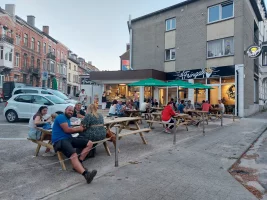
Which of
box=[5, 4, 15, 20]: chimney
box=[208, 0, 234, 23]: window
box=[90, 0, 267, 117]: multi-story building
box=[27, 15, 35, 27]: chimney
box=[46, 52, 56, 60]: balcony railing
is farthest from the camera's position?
box=[46, 52, 56, 60]: balcony railing

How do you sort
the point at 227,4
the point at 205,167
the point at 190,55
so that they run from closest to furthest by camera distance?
the point at 205,167
the point at 227,4
the point at 190,55

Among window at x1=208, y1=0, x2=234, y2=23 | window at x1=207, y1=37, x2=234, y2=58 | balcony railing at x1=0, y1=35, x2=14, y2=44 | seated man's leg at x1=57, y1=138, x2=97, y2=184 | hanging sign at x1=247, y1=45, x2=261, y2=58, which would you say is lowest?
seated man's leg at x1=57, y1=138, x2=97, y2=184

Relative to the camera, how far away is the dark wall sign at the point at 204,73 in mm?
17172

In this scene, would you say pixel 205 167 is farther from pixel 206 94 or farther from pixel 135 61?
pixel 135 61

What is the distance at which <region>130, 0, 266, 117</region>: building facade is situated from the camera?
1688 centimetres

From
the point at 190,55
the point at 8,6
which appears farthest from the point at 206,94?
the point at 8,6

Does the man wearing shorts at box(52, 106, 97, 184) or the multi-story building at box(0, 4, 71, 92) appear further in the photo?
the multi-story building at box(0, 4, 71, 92)

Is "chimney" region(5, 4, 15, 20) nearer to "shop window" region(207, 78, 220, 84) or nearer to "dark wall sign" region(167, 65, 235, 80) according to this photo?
"dark wall sign" region(167, 65, 235, 80)

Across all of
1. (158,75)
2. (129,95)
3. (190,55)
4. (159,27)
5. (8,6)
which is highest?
(8,6)

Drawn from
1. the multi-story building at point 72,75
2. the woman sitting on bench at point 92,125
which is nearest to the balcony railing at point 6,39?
the multi-story building at point 72,75

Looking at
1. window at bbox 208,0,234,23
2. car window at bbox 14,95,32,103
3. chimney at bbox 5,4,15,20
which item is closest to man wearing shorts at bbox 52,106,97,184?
car window at bbox 14,95,32,103

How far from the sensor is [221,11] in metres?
18.0

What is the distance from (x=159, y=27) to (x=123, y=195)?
21.1 meters

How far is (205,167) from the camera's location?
5070 mm
